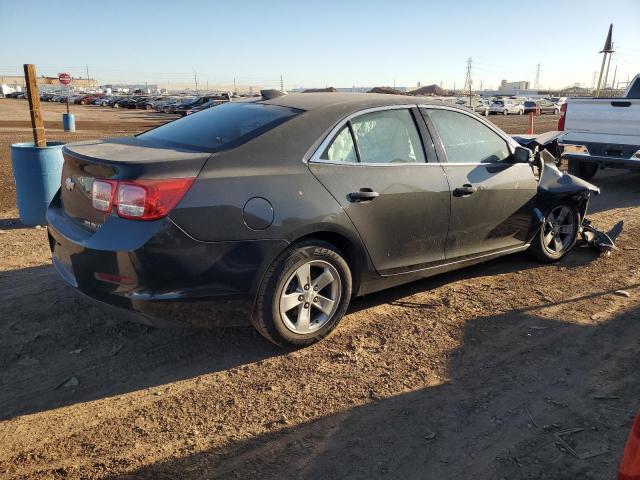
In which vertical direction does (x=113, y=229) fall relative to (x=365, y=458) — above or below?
above

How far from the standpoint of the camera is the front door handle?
14.2 ft

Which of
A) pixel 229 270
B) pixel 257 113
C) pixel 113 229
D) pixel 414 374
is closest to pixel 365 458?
pixel 414 374

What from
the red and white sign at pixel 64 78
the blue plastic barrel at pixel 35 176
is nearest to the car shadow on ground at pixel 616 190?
the blue plastic barrel at pixel 35 176

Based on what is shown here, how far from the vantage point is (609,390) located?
3275mm

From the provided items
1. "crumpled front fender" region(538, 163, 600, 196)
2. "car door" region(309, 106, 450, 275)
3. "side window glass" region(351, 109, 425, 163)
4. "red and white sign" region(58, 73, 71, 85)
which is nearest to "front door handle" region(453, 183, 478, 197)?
"car door" region(309, 106, 450, 275)

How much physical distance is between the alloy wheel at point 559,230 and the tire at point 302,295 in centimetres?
265

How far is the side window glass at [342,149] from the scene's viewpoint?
371cm

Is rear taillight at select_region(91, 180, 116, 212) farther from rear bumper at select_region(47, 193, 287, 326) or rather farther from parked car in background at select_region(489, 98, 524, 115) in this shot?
parked car in background at select_region(489, 98, 524, 115)

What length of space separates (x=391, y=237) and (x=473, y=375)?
112 cm

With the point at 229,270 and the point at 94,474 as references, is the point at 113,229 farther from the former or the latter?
the point at 94,474

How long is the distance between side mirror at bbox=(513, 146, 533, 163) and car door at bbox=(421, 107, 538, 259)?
4 centimetres

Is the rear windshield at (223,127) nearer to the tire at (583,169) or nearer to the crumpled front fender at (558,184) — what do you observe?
the crumpled front fender at (558,184)

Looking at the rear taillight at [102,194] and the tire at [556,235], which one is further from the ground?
the rear taillight at [102,194]

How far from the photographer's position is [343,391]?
10.7 feet
